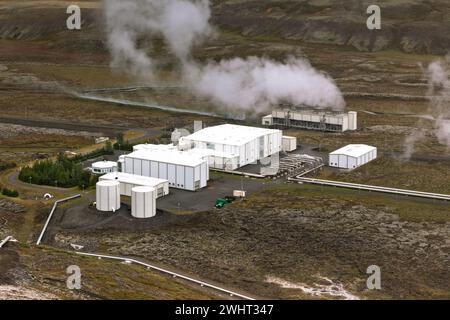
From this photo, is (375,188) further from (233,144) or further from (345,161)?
(233,144)

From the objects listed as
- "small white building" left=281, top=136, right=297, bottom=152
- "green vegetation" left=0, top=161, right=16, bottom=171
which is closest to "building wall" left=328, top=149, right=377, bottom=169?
"small white building" left=281, top=136, right=297, bottom=152

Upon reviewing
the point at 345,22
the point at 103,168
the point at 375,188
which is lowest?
the point at 375,188

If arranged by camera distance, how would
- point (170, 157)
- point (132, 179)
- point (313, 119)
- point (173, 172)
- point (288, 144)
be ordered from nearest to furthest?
point (132, 179) < point (173, 172) < point (170, 157) < point (288, 144) < point (313, 119)

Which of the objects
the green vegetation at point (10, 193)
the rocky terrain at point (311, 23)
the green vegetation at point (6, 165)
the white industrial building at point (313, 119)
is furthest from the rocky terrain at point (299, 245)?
the rocky terrain at point (311, 23)

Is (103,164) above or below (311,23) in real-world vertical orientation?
below

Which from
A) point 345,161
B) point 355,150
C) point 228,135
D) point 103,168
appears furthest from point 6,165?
point 355,150

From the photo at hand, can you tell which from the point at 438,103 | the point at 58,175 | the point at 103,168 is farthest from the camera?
the point at 438,103

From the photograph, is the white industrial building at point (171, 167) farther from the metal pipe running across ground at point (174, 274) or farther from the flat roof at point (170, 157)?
the metal pipe running across ground at point (174, 274)

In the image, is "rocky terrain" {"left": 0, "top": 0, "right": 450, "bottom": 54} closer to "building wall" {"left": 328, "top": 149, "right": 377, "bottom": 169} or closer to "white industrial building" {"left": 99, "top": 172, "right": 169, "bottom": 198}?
"building wall" {"left": 328, "top": 149, "right": 377, "bottom": 169}
